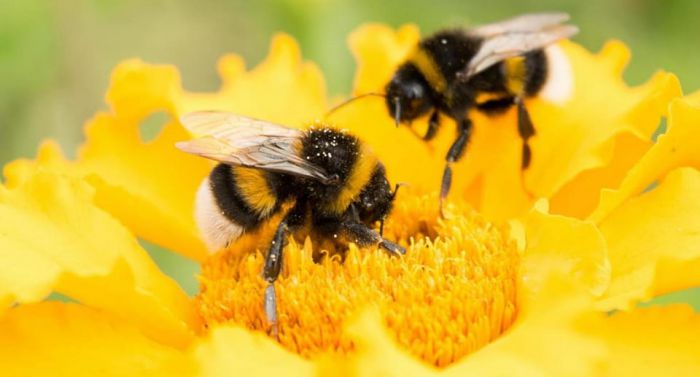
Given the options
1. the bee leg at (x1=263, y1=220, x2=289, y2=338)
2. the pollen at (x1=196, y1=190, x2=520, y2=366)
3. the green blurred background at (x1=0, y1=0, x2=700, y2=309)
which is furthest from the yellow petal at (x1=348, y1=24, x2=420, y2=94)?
the bee leg at (x1=263, y1=220, x2=289, y2=338)

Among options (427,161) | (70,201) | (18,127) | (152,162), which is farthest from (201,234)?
(18,127)

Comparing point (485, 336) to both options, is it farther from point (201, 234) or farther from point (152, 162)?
point (152, 162)

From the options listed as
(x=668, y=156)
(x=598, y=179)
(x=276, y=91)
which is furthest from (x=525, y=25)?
(x=276, y=91)

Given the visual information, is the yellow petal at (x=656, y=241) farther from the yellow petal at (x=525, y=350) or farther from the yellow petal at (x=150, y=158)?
the yellow petal at (x=150, y=158)

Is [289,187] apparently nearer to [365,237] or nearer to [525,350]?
[365,237]

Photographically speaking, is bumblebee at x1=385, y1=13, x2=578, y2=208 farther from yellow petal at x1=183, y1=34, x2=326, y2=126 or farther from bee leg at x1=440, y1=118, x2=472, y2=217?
yellow petal at x1=183, y1=34, x2=326, y2=126
